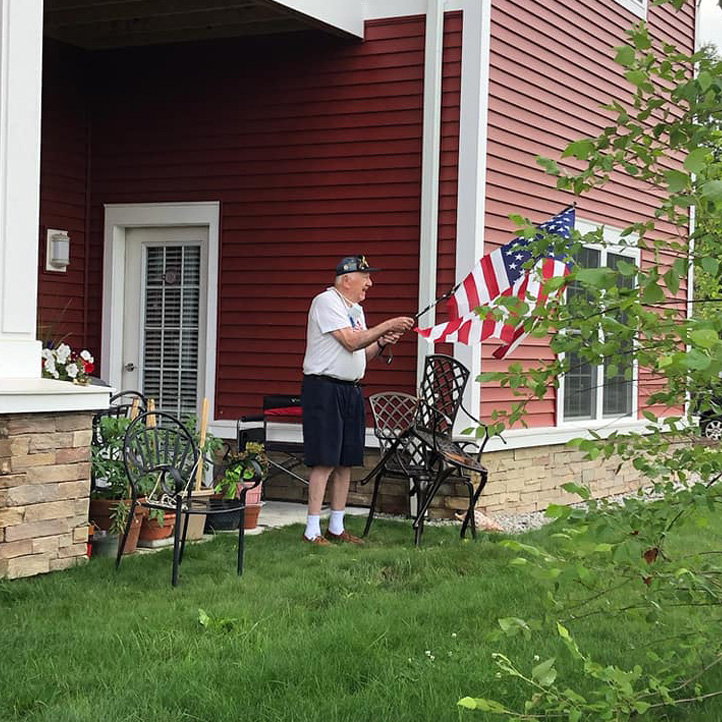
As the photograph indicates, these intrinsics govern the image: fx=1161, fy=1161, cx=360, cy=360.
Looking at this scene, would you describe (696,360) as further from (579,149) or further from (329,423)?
(329,423)

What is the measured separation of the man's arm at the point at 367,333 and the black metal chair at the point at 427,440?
570 mm

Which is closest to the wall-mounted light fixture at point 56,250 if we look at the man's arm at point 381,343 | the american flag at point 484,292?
the man's arm at point 381,343

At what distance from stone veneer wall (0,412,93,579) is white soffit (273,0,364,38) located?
3.31 metres

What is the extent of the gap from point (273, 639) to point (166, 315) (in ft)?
17.1

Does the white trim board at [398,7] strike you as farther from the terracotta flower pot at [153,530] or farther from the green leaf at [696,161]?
the green leaf at [696,161]

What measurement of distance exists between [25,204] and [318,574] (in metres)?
2.29

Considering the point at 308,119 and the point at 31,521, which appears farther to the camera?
the point at 308,119

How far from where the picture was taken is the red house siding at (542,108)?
27.3ft

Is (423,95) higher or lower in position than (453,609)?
higher

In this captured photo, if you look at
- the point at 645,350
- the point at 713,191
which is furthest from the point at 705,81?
the point at 645,350

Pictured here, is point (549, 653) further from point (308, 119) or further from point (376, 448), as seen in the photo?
point (308, 119)

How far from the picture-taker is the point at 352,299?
272 inches

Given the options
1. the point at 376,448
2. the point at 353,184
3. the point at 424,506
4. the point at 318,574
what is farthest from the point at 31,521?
the point at 353,184

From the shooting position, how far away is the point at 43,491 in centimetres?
559
